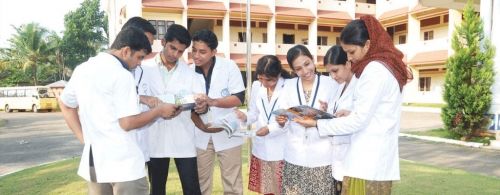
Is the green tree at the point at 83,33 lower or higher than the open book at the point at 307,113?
higher

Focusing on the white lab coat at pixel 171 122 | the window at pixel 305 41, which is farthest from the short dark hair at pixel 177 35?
the window at pixel 305 41

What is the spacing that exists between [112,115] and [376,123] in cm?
151

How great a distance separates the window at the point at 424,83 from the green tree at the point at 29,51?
33727 mm

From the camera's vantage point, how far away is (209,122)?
132 inches

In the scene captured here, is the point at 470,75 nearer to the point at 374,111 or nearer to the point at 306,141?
the point at 306,141

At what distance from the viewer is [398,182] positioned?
18.2 feet

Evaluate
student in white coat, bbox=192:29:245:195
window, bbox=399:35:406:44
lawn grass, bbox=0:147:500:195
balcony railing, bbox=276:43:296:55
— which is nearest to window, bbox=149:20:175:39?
balcony railing, bbox=276:43:296:55

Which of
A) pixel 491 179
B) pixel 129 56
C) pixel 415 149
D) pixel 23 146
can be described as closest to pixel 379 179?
pixel 129 56

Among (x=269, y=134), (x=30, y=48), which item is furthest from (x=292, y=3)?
(x=30, y=48)

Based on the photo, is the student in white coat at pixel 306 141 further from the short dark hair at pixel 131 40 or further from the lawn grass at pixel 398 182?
A: the lawn grass at pixel 398 182

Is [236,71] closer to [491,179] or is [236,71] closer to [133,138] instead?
[133,138]

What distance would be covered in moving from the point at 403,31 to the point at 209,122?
27512 mm

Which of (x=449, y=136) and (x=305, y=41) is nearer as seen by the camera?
(x=449, y=136)

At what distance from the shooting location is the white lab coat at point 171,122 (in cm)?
325
